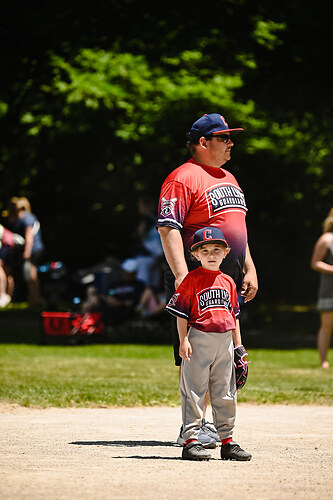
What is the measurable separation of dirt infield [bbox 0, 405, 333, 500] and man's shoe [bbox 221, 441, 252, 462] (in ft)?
0.19

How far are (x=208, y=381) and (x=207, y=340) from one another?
0.28 meters

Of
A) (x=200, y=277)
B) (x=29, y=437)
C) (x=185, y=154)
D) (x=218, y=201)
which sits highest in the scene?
(x=185, y=154)

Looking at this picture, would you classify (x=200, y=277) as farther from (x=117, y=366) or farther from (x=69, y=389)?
(x=117, y=366)

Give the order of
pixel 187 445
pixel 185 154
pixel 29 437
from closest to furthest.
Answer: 1. pixel 187 445
2. pixel 29 437
3. pixel 185 154

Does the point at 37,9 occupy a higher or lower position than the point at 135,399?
higher

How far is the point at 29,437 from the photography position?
691 centimetres

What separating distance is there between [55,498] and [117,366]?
24.3ft

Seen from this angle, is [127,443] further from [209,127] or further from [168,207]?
[209,127]

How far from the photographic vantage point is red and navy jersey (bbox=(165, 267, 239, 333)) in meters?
6.17

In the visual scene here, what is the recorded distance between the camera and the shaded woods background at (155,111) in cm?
1777

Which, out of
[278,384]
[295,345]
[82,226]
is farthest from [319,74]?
[82,226]

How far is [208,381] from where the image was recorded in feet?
20.7

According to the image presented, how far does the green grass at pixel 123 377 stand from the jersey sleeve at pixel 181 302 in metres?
2.88

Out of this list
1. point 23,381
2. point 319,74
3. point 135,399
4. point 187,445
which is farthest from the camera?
point 319,74
